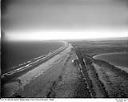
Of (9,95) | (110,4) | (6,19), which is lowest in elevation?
(9,95)

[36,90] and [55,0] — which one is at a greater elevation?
[55,0]

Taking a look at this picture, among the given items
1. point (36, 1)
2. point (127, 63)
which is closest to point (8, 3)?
point (36, 1)

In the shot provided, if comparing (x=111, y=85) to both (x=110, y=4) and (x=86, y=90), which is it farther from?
(x=110, y=4)

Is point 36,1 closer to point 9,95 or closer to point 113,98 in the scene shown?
point 9,95

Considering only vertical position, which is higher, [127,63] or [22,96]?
[127,63]

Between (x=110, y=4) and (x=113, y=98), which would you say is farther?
(x=110, y=4)

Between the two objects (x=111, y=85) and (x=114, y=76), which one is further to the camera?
(x=114, y=76)

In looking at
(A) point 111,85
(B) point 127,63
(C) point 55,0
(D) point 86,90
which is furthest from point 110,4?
(D) point 86,90

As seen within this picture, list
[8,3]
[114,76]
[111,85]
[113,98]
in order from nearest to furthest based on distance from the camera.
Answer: [113,98] < [111,85] < [114,76] < [8,3]

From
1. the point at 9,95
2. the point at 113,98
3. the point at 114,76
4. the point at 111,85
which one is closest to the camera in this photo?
the point at 113,98
